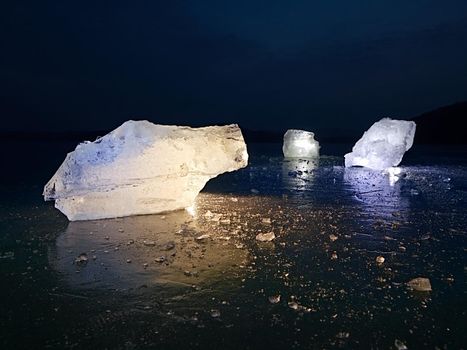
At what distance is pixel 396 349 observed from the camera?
120 inches

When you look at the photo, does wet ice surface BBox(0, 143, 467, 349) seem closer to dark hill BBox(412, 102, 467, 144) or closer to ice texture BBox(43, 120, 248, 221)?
ice texture BBox(43, 120, 248, 221)

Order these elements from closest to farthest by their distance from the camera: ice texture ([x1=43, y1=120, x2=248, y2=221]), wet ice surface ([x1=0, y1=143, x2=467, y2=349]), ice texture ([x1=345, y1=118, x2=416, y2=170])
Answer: wet ice surface ([x1=0, y1=143, x2=467, y2=349]) < ice texture ([x1=43, y1=120, x2=248, y2=221]) < ice texture ([x1=345, y1=118, x2=416, y2=170])

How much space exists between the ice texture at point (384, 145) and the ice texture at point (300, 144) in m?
11.7

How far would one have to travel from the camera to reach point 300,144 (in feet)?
121

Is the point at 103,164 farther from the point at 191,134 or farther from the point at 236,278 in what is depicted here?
the point at 236,278

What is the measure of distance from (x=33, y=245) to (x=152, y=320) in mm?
3576

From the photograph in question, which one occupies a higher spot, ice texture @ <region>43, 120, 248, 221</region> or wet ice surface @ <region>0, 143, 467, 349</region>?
ice texture @ <region>43, 120, 248, 221</region>

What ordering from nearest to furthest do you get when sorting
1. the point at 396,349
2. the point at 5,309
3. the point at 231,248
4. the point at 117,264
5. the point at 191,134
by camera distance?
the point at 396,349
the point at 5,309
the point at 117,264
the point at 231,248
the point at 191,134

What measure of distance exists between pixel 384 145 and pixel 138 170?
1936cm

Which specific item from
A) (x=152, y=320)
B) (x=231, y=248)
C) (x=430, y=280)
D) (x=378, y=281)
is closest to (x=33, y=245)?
(x=231, y=248)

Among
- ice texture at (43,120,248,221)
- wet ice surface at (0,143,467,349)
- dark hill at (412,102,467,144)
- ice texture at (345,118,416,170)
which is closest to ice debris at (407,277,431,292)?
wet ice surface at (0,143,467,349)

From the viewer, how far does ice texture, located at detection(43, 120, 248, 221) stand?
8.02m

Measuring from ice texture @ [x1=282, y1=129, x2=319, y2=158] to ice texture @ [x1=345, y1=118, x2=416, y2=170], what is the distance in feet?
38.5

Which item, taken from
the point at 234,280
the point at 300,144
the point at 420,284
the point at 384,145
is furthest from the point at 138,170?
the point at 300,144
